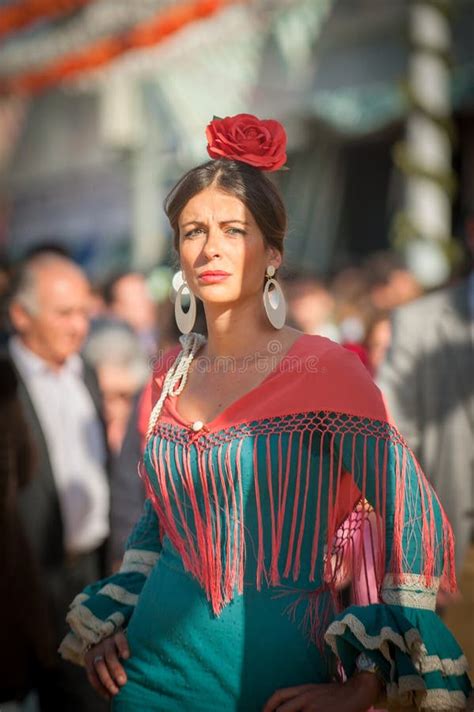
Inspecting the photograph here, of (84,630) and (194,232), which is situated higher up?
(194,232)

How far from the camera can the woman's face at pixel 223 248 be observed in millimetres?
2117

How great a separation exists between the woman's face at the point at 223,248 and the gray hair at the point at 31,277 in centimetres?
225

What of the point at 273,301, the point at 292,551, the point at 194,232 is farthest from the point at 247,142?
the point at 292,551

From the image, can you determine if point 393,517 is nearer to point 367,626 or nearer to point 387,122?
point 367,626

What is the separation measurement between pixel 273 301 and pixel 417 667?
808mm

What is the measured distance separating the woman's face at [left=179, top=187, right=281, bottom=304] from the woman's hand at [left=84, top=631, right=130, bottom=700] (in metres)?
0.77

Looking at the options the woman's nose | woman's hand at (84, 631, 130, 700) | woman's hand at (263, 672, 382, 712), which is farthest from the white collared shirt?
woman's hand at (263, 672, 382, 712)

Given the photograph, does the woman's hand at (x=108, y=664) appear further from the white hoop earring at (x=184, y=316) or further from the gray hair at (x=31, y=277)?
the gray hair at (x=31, y=277)

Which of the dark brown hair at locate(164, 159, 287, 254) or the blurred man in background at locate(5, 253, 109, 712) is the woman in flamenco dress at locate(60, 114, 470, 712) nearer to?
the dark brown hair at locate(164, 159, 287, 254)

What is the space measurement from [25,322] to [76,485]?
751mm

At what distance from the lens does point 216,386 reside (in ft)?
7.15

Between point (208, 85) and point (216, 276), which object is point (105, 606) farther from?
point (208, 85)

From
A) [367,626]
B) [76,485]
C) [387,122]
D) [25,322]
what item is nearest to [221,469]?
[367,626]

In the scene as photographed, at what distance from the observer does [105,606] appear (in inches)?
88.2
